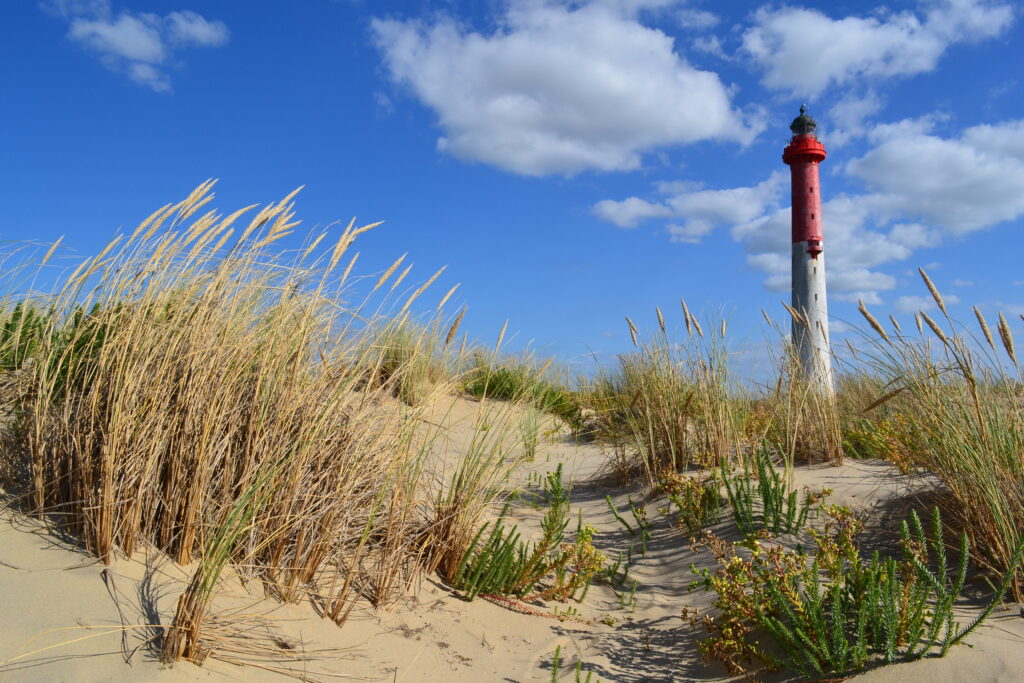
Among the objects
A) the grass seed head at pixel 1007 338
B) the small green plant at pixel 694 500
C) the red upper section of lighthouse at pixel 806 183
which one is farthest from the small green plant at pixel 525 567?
the red upper section of lighthouse at pixel 806 183

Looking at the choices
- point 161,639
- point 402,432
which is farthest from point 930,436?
point 161,639

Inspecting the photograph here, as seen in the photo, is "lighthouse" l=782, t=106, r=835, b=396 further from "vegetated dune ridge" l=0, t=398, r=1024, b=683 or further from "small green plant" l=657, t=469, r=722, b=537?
"vegetated dune ridge" l=0, t=398, r=1024, b=683

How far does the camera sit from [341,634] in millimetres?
2777

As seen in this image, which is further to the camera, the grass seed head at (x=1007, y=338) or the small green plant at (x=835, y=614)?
the grass seed head at (x=1007, y=338)

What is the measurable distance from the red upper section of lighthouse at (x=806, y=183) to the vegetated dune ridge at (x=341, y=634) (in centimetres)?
1449

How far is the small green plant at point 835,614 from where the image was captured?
251 centimetres

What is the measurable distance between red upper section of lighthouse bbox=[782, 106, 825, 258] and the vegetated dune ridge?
14485 mm

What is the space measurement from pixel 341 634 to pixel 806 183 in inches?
663

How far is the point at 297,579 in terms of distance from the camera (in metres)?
2.87

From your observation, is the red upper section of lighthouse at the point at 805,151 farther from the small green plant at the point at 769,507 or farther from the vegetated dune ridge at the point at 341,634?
the vegetated dune ridge at the point at 341,634

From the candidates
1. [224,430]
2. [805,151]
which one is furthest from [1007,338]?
[805,151]

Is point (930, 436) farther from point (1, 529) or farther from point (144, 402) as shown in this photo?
point (1, 529)

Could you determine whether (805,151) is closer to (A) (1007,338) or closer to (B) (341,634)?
(A) (1007,338)

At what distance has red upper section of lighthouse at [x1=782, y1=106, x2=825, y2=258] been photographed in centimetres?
1644
